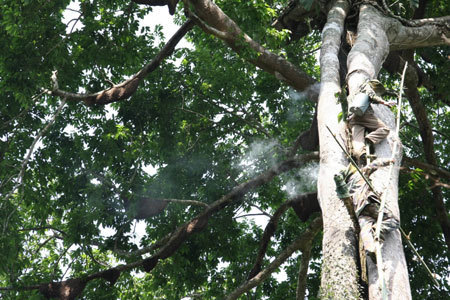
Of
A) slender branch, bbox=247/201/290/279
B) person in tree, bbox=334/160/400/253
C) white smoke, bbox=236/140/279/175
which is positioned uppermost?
white smoke, bbox=236/140/279/175

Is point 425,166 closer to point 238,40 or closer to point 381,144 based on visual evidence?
point 238,40

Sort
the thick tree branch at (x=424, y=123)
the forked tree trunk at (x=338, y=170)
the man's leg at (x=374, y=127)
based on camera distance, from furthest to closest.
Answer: the thick tree branch at (x=424, y=123)
the man's leg at (x=374, y=127)
the forked tree trunk at (x=338, y=170)

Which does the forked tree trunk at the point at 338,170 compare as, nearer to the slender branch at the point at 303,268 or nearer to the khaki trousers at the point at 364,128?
the khaki trousers at the point at 364,128

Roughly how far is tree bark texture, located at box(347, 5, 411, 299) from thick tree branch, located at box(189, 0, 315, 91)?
110 cm

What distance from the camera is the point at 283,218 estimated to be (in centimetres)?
1073

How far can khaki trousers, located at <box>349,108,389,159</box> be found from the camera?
4.69 meters

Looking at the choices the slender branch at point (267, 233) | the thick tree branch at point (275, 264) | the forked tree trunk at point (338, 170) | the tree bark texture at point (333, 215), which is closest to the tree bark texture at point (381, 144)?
the forked tree trunk at point (338, 170)

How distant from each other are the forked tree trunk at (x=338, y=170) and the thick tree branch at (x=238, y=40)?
80 centimetres

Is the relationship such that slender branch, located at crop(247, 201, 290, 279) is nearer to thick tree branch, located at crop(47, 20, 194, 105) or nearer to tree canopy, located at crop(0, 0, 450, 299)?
tree canopy, located at crop(0, 0, 450, 299)

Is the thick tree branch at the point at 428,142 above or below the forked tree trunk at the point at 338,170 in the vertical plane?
above

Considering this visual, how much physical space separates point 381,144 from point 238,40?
2.92 m

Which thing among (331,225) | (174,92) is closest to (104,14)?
(174,92)

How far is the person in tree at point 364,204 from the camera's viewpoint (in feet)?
12.5

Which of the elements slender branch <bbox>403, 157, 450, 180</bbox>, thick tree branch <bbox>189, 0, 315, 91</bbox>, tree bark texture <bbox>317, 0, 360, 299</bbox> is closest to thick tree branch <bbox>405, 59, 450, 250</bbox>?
slender branch <bbox>403, 157, 450, 180</bbox>
